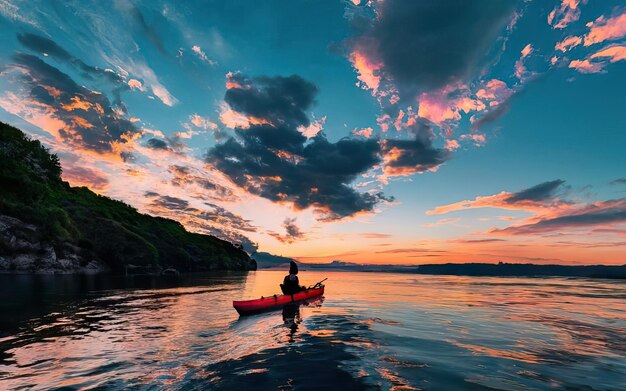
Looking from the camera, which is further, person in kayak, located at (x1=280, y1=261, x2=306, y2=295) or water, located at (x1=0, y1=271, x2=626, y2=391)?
person in kayak, located at (x1=280, y1=261, x2=306, y2=295)

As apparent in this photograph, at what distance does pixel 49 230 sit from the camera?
56.5m

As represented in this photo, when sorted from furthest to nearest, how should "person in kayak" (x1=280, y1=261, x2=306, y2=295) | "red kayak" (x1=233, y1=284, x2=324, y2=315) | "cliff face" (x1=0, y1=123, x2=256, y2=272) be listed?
"cliff face" (x1=0, y1=123, x2=256, y2=272)
"person in kayak" (x1=280, y1=261, x2=306, y2=295)
"red kayak" (x1=233, y1=284, x2=324, y2=315)

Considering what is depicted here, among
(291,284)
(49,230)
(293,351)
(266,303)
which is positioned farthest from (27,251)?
(293,351)

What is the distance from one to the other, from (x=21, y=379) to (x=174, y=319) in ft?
37.0

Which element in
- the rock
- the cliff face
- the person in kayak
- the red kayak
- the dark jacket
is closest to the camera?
the red kayak

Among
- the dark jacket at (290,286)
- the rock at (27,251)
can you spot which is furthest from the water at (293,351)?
the rock at (27,251)

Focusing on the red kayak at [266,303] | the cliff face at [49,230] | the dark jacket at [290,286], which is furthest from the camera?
the cliff face at [49,230]

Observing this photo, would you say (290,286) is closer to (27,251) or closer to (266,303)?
(266,303)

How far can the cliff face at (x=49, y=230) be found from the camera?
5128 cm

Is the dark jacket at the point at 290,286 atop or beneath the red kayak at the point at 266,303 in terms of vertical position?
atop

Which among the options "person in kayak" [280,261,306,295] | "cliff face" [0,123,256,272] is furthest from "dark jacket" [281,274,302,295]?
"cliff face" [0,123,256,272]

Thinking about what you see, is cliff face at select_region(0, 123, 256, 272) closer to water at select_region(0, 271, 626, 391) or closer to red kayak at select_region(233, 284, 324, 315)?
water at select_region(0, 271, 626, 391)

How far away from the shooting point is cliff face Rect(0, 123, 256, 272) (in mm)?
51281

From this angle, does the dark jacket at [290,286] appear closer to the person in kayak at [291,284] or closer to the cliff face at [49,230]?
the person in kayak at [291,284]
